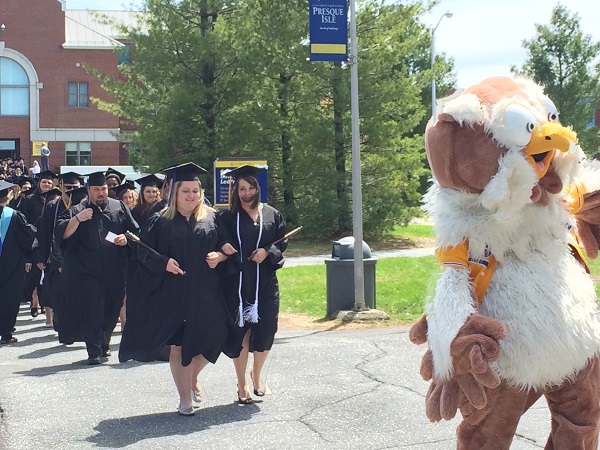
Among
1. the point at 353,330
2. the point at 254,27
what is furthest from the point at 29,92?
the point at 353,330

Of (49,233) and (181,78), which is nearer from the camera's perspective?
(49,233)

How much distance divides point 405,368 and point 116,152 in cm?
4503

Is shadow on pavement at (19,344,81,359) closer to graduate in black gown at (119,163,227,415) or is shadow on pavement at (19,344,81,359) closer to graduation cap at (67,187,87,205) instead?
graduation cap at (67,187,87,205)

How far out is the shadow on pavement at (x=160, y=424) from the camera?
6.12 m

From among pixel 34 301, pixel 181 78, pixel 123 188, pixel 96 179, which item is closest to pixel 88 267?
pixel 96 179

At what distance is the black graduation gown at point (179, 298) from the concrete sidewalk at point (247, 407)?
0.55 m

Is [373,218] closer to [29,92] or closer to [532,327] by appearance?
[532,327]

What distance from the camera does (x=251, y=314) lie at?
6.96m

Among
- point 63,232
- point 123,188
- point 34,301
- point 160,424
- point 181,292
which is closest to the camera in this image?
point 160,424

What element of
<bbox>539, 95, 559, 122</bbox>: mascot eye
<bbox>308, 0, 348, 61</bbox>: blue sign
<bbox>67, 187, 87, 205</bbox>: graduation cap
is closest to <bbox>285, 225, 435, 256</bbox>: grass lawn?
<bbox>308, 0, 348, 61</bbox>: blue sign

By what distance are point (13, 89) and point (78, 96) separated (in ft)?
13.1

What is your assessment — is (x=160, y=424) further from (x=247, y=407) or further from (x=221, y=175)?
(x=221, y=175)

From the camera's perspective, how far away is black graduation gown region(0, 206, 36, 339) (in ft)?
34.6

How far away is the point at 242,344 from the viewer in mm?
7086
